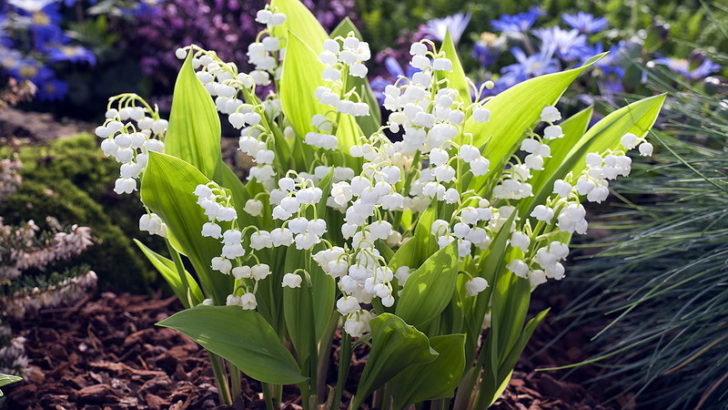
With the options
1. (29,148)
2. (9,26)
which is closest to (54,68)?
(9,26)

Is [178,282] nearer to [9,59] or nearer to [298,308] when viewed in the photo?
[298,308]

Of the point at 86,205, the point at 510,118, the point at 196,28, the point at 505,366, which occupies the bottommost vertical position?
the point at 505,366

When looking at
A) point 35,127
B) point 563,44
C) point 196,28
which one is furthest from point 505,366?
point 196,28

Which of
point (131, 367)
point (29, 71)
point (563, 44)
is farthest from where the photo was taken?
point (29, 71)

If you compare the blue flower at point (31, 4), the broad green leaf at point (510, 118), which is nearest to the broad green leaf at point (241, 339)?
the broad green leaf at point (510, 118)

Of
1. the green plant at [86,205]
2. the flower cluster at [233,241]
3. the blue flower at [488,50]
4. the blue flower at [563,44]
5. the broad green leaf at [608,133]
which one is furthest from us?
the blue flower at [488,50]

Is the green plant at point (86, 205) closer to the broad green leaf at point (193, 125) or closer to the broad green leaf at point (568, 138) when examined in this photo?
the broad green leaf at point (193, 125)
